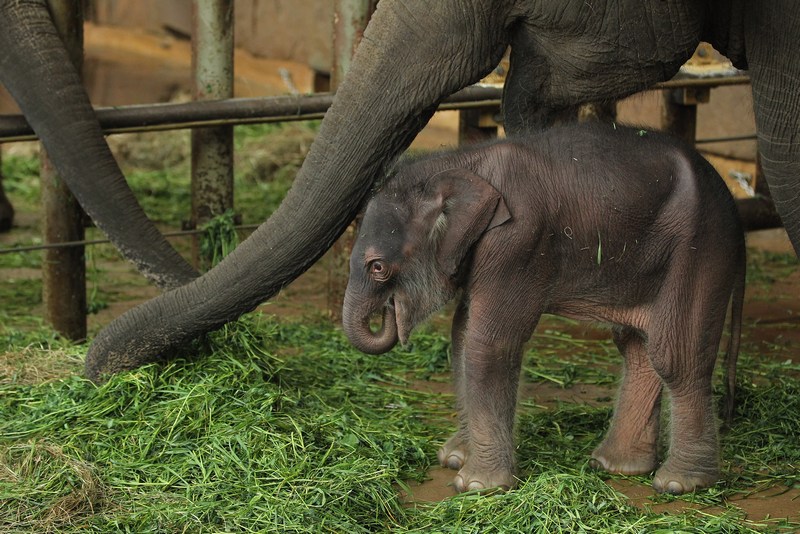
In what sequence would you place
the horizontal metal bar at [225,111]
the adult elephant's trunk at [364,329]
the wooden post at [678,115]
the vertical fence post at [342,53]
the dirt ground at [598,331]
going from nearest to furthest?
the adult elephant's trunk at [364,329] → the dirt ground at [598,331] → the horizontal metal bar at [225,111] → the vertical fence post at [342,53] → the wooden post at [678,115]

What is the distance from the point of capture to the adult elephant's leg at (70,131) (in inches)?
197

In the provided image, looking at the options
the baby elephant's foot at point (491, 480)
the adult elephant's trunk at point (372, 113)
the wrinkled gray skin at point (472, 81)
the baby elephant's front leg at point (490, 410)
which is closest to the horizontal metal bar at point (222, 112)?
the wrinkled gray skin at point (472, 81)

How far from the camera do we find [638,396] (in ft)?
15.4

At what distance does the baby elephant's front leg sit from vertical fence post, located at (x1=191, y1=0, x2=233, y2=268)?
7.50ft

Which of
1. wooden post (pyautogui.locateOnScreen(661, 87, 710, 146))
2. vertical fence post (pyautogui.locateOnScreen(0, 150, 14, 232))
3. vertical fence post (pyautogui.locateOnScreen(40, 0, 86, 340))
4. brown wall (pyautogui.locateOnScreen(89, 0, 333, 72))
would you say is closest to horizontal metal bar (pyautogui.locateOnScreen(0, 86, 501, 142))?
vertical fence post (pyautogui.locateOnScreen(40, 0, 86, 340))

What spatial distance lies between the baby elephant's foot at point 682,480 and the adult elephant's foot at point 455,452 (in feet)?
2.14

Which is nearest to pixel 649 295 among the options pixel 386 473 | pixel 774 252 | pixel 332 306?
pixel 386 473

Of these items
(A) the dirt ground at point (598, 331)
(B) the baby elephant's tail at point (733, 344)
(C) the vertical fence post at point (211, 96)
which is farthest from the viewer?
(C) the vertical fence post at point (211, 96)

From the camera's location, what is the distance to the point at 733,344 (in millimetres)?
4840

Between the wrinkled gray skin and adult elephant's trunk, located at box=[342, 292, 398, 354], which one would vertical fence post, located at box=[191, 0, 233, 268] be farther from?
adult elephant's trunk, located at box=[342, 292, 398, 354]

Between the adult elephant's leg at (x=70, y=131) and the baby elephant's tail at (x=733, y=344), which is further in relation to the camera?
the adult elephant's leg at (x=70, y=131)

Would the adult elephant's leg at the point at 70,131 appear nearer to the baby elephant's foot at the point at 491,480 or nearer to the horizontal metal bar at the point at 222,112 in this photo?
the horizontal metal bar at the point at 222,112

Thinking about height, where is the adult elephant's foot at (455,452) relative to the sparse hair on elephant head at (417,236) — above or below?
below

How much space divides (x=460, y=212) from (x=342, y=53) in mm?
2416
